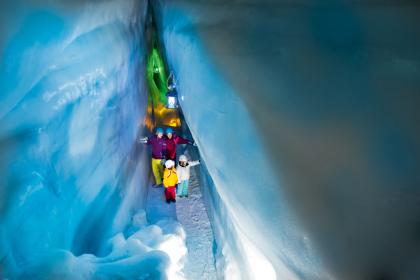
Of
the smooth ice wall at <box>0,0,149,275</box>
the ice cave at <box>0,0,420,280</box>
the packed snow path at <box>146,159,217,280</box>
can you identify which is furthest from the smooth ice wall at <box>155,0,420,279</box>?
the packed snow path at <box>146,159,217,280</box>

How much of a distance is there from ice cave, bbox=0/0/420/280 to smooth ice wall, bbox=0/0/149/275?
0.05 ft

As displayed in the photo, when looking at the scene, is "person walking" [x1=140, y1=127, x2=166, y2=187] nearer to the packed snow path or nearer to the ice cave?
the packed snow path

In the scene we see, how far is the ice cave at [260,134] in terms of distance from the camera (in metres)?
1.67

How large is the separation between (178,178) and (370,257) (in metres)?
3.95

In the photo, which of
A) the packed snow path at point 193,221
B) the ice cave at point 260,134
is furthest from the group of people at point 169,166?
the ice cave at point 260,134

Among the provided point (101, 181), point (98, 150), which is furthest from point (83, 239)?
point (98, 150)

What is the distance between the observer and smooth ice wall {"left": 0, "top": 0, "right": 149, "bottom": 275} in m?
1.93

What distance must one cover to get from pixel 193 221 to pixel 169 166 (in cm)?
97

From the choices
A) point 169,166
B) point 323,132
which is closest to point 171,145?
point 169,166

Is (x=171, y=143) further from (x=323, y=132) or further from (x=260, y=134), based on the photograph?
(x=323, y=132)

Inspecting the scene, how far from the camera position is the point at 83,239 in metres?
2.98

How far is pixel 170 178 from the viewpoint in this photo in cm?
515

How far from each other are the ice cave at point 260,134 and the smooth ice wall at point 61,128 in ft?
0.05

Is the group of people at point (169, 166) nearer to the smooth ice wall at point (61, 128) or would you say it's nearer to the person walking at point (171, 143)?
the person walking at point (171, 143)
